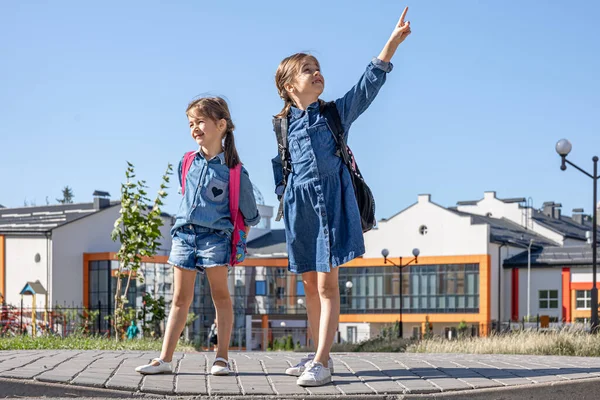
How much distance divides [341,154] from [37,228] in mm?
53388

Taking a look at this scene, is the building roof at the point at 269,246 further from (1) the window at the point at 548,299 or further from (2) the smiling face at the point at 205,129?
(2) the smiling face at the point at 205,129

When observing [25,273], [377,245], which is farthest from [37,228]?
[377,245]

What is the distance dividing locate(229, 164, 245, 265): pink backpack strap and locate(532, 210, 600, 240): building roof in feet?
223

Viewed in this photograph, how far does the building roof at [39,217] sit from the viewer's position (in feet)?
185

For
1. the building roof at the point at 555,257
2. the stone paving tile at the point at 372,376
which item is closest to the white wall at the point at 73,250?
the building roof at the point at 555,257

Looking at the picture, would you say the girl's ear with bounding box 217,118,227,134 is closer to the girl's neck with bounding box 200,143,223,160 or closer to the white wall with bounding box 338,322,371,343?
the girl's neck with bounding box 200,143,223,160

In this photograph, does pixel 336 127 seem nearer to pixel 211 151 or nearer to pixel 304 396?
pixel 211 151

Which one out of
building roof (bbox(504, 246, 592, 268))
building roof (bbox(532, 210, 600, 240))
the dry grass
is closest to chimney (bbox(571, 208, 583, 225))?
building roof (bbox(532, 210, 600, 240))

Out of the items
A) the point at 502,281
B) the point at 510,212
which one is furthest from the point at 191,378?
the point at 510,212

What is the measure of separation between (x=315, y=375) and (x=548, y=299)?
5849 cm

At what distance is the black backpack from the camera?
18.8 ft

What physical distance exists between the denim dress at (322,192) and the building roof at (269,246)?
5848 centimetres

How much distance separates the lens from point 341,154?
5715 mm

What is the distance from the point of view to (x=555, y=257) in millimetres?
61812
